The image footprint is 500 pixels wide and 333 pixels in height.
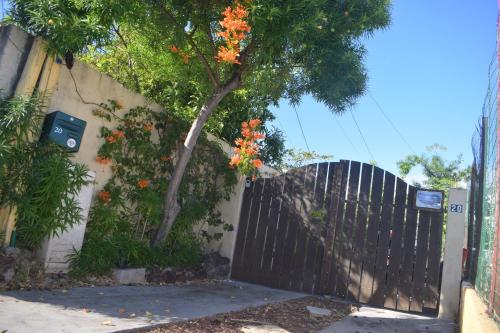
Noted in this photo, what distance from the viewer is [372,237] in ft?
20.7

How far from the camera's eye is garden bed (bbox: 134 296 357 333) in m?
3.66

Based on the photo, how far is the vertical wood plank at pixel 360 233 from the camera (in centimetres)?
628

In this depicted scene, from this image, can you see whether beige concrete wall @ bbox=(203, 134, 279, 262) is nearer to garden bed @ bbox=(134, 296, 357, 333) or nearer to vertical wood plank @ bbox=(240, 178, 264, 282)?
vertical wood plank @ bbox=(240, 178, 264, 282)

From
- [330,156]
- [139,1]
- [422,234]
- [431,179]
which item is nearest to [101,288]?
[139,1]

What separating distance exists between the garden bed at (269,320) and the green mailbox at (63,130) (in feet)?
7.76

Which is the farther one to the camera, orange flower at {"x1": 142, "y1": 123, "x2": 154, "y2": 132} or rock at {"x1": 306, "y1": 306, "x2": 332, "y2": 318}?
orange flower at {"x1": 142, "y1": 123, "x2": 154, "y2": 132}

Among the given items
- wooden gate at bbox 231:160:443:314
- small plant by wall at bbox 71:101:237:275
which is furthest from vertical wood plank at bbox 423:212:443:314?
small plant by wall at bbox 71:101:237:275

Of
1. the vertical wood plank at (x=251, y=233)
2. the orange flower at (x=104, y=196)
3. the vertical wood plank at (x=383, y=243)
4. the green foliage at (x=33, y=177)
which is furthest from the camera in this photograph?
the vertical wood plank at (x=251, y=233)

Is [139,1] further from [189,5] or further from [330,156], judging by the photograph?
[330,156]

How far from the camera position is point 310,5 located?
4.74 meters

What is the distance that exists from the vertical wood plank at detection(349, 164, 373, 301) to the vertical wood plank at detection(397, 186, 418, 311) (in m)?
0.60

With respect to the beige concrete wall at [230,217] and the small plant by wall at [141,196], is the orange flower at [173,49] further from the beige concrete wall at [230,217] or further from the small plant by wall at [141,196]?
the beige concrete wall at [230,217]

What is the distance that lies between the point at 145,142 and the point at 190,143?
0.63m

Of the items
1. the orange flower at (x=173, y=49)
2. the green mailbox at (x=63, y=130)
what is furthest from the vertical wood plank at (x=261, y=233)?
the green mailbox at (x=63, y=130)
